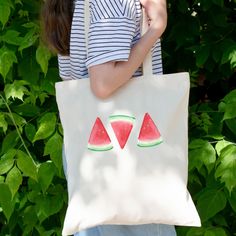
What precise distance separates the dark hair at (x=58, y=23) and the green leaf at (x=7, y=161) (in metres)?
0.62

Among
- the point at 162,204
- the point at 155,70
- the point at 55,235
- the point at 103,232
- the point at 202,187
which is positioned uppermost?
the point at 155,70

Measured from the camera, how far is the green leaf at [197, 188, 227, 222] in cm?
264

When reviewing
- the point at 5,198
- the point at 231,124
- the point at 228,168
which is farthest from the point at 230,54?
the point at 5,198

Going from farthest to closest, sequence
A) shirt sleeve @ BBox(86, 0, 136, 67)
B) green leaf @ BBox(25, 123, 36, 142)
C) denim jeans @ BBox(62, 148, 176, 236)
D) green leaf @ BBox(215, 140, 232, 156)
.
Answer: green leaf @ BBox(25, 123, 36, 142) → green leaf @ BBox(215, 140, 232, 156) → denim jeans @ BBox(62, 148, 176, 236) → shirt sleeve @ BBox(86, 0, 136, 67)

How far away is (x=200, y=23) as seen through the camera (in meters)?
3.12

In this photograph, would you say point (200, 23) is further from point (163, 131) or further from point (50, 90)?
point (163, 131)

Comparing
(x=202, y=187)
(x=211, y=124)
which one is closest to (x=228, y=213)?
(x=202, y=187)

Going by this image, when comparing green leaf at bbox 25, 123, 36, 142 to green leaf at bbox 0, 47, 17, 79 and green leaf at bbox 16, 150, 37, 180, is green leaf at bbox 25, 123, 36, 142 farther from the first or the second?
green leaf at bbox 0, 47, 17, 79

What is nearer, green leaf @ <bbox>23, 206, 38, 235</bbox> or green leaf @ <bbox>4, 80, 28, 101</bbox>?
green leaf @ <bbox>4, 80, 28, 101</bbox>

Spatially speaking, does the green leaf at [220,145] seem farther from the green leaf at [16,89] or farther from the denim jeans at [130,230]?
the green leaf at [16,89]

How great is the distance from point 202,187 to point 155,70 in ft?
2.96

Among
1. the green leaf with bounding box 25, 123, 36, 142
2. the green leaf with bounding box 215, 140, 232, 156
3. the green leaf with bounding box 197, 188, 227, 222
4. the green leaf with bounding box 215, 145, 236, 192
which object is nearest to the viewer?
the green leaf with bounding box 215, 145, 236, 192

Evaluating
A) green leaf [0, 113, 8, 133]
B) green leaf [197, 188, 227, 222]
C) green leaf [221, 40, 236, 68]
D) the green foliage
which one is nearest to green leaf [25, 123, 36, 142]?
the green foliage

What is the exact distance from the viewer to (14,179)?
8.54 ft
